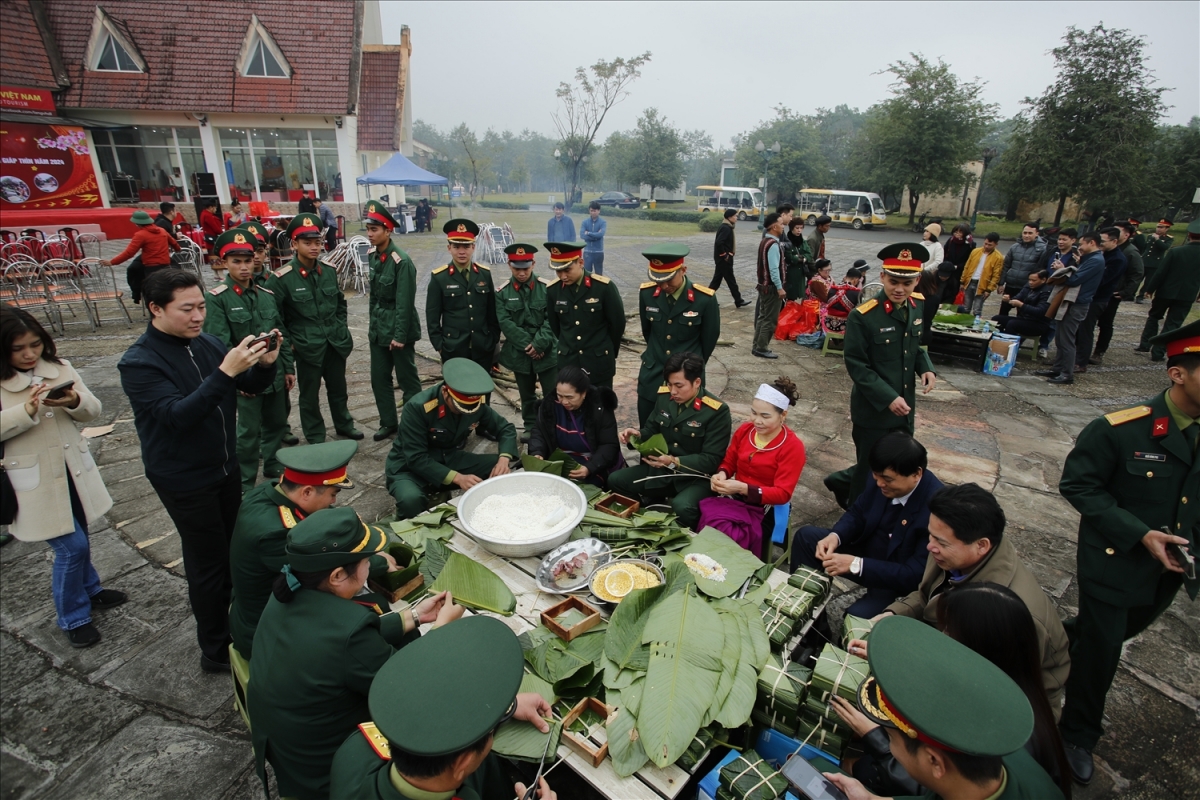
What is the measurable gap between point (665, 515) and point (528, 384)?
3076 millimetres

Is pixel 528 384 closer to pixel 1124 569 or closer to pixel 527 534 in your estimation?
pixel 527 534

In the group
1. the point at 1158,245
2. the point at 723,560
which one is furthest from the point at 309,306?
the point at 1158,245

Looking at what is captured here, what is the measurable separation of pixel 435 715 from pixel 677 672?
1022 mm

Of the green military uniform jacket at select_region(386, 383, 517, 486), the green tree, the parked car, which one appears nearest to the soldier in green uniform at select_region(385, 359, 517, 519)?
the green military uniform jacket at select_region(386, 383, 517, 486)

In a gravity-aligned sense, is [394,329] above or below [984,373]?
above

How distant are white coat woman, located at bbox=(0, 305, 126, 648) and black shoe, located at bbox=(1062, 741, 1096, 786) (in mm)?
5126

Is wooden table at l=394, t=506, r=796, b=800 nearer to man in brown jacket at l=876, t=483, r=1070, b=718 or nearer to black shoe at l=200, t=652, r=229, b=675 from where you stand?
man in brown jacket at l=876, t=483, r=1070, b=718

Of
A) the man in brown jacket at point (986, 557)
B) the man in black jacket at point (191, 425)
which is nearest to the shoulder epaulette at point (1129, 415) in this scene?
the man in brown jacket at point (986, 557)

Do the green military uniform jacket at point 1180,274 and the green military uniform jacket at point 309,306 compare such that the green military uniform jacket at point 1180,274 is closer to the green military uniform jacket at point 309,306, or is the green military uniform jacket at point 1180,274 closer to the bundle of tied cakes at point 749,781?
the bundle of tied cakes at point 749,781

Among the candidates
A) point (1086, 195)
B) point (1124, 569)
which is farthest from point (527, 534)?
point (1086, 195)

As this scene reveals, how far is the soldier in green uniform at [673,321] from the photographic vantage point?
16.9 ft

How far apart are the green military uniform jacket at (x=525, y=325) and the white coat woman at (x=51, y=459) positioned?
10.8 ft

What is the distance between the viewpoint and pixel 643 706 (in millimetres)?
2127

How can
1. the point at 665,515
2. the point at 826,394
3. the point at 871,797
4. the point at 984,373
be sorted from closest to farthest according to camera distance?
the point at 871,797 → the point at 665,515 → the point at 826,394 → the point at 984,373
